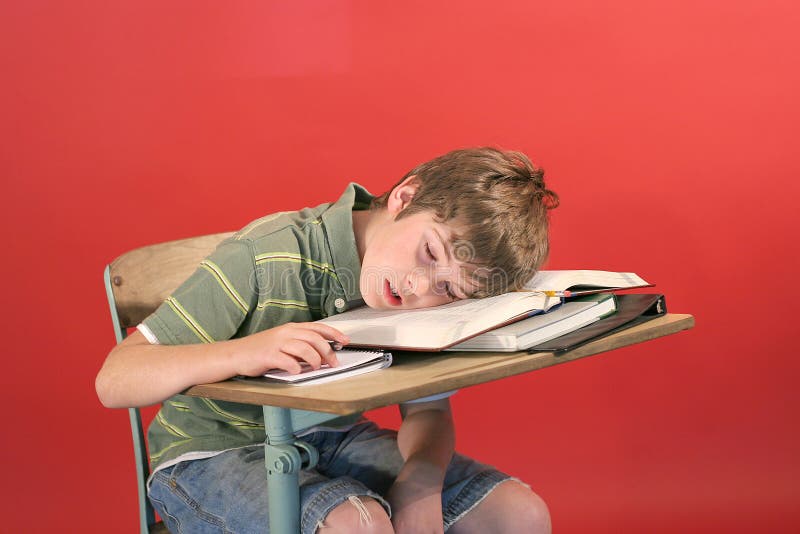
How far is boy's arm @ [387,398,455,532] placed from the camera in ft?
3.60

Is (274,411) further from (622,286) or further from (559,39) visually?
(559,39)

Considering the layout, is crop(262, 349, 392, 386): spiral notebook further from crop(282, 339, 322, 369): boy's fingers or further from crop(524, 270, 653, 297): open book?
crop(524, 270, 653, 297): open book

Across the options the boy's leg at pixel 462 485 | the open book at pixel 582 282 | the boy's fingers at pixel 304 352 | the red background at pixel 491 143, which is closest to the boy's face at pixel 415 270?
the open book at pixel 582 282

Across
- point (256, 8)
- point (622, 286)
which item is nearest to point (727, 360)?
point (622, 286)

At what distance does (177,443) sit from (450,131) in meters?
1.15

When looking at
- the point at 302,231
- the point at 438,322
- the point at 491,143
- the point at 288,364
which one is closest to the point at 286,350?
the point at 288,364

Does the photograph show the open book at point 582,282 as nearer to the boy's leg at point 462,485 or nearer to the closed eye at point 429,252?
the closed eye at point 429,252

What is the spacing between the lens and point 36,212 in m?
2.03

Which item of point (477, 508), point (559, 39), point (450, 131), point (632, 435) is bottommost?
point (632, 435)

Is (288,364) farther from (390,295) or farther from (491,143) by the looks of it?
(491,143)

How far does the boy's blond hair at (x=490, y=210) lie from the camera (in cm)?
123

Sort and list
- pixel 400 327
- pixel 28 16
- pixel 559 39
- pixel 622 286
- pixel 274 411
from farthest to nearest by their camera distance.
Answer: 1. pixel 559 39
2. pixel 28 16
3. pixel 622 286
4. pixel 400 327
5. pixel 274 411

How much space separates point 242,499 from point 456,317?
0.33 metres

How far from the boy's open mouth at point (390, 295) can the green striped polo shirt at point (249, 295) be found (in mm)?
61
